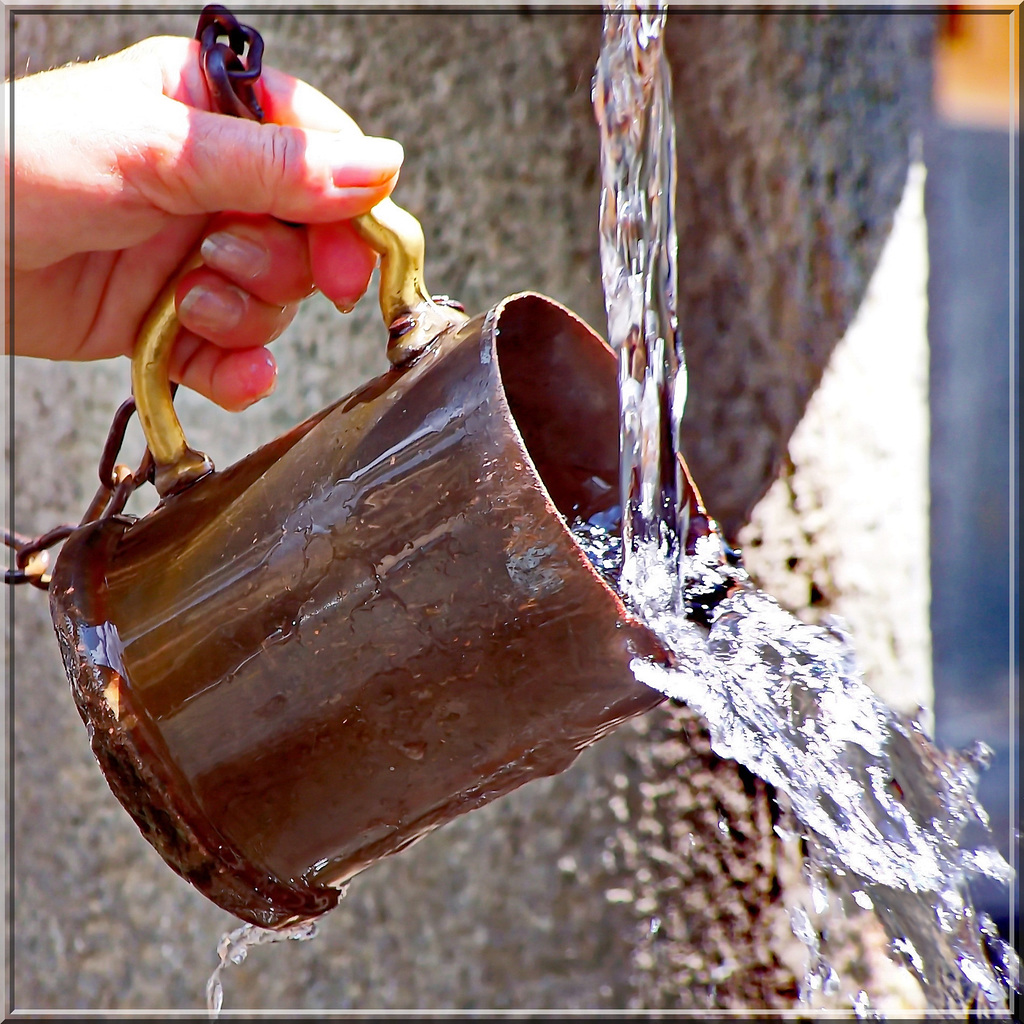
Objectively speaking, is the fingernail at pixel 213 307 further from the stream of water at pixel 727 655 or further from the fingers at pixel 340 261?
the stream of water at pixel 727 655

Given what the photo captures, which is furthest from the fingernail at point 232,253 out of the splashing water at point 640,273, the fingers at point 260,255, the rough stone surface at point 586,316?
the rough stone surface at point 586,316

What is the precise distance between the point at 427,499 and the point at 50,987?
4.01 feet

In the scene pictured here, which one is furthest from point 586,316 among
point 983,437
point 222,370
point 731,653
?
point 983,437

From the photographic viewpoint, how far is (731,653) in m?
0.62

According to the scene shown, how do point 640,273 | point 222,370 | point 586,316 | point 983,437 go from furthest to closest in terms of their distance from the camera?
point 983,437
point 586,316
point 222,370
point 640,273

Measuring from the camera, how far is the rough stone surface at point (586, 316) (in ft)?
3.87

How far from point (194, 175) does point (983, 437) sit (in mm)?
1588

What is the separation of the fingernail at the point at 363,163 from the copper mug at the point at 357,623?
0.04m

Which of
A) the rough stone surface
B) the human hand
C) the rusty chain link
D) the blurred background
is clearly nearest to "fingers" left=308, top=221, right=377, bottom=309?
the human hand

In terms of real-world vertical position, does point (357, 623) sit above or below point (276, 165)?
below

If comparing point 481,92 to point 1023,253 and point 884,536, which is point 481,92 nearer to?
point 884,536

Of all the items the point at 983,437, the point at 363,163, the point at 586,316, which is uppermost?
the point at 363,163

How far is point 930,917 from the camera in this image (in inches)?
29.0

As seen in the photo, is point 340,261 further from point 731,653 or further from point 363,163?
point 731,653
